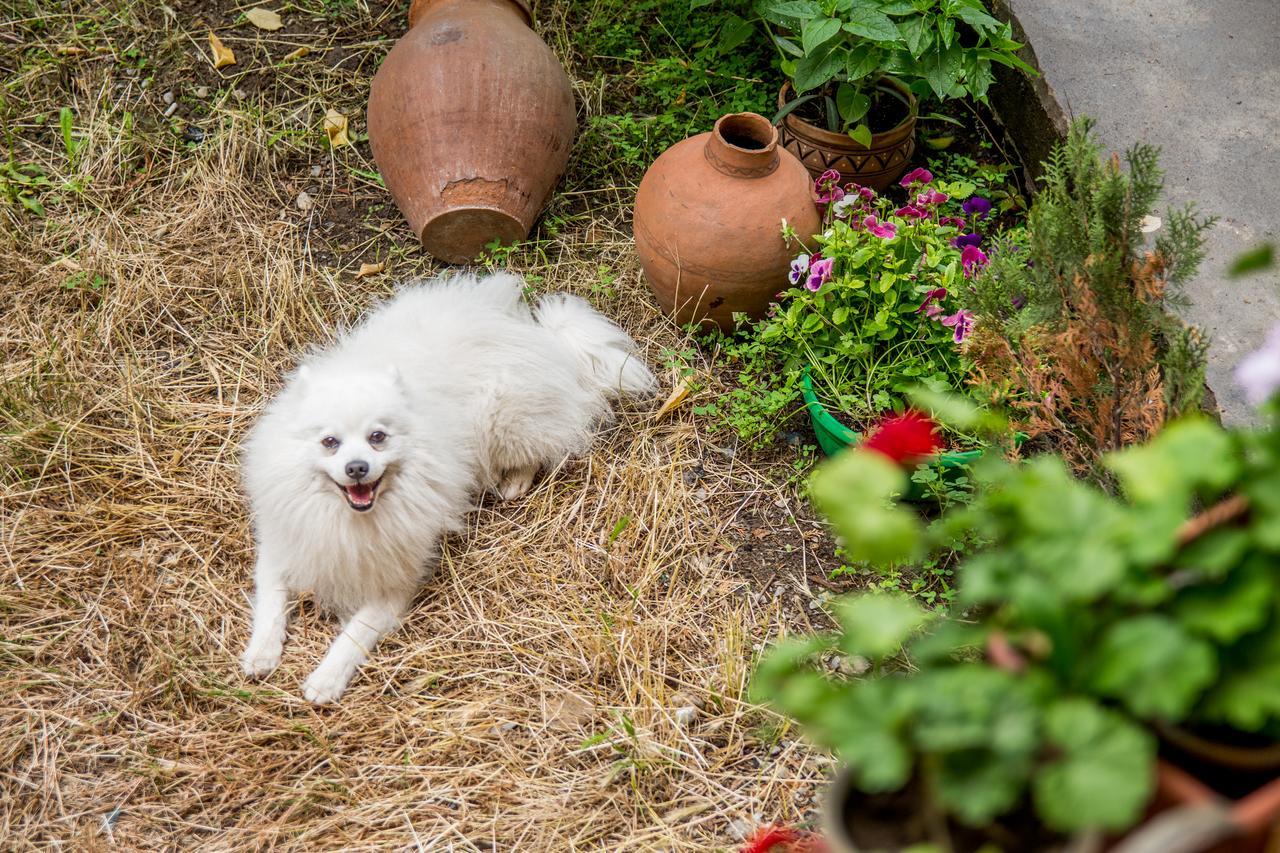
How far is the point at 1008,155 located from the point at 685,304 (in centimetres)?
155

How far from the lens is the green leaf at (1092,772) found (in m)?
0.99

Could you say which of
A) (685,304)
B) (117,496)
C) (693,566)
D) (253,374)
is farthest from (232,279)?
(693,566)

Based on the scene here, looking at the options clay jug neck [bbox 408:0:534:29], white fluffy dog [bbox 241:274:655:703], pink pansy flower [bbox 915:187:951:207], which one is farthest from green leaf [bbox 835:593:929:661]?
clay jug neck [bbox 408:0:534:29]

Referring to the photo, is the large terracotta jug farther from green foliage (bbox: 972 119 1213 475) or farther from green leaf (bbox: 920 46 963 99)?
green foliage (bbox: 972 119 1213 475)

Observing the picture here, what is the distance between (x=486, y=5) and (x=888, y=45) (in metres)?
1.58

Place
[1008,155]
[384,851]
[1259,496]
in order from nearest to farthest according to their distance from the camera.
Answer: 1. [1259,496]
2. [384,851]
3. [1008,155]

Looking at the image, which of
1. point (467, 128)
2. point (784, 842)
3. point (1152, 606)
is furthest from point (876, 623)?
point (467, 128)

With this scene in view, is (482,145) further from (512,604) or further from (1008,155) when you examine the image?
(1008,155)

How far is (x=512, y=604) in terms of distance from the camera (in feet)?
9.67

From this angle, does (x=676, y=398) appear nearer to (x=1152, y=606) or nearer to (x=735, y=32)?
(x=735, y=32)

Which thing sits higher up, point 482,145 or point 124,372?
point 482,145

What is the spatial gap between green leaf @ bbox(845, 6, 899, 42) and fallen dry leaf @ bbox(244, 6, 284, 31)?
260 centimetres

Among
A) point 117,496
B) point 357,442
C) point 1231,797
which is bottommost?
point 117,496

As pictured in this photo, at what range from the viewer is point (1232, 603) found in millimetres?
1116
